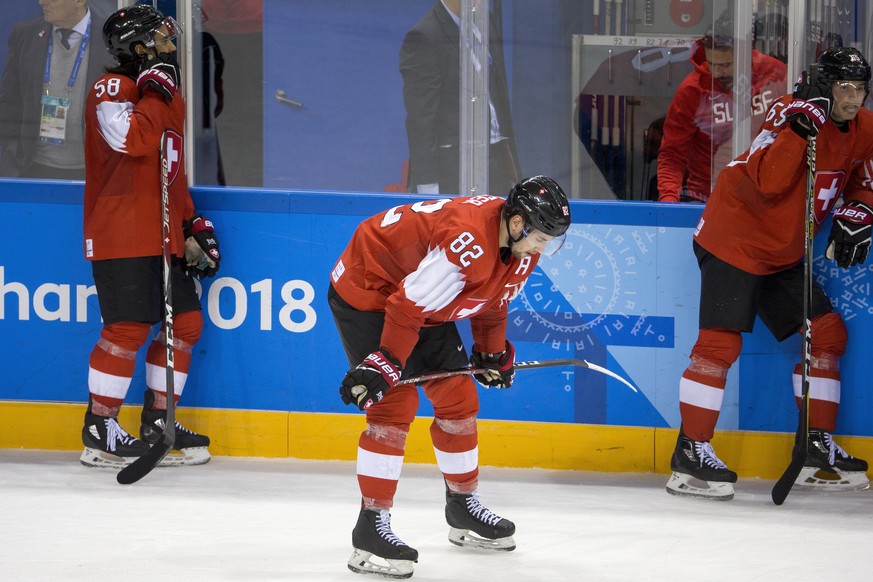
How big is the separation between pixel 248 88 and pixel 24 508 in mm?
2411

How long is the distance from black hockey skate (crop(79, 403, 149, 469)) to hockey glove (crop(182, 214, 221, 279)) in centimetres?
61

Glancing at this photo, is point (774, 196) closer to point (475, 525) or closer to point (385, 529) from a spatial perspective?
point (475, 525)

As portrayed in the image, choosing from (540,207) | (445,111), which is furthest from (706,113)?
(540,207)

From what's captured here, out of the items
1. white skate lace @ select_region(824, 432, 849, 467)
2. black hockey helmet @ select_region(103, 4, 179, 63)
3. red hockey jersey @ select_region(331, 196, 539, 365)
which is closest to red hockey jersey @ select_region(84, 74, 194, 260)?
black hockey helmet @ select_region(103, 4, 179, 63)

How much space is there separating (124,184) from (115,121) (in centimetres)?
24

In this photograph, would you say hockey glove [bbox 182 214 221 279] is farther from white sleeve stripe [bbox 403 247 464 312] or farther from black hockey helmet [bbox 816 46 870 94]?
black hockey helmet [bbox 816 46 870 94]

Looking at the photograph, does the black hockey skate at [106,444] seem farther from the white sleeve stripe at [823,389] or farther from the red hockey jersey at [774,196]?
the white sleeve stripe at [823,389]

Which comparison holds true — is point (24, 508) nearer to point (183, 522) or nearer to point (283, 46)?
point (183, 522)

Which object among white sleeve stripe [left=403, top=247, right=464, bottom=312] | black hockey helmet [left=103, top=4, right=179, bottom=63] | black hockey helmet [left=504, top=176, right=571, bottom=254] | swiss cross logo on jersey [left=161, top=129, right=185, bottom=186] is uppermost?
black hockey helmet [left=103, top=4, right=179, bottom=63]

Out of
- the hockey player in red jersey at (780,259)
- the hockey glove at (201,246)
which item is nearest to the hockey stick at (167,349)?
the hockey glove at (201,246)

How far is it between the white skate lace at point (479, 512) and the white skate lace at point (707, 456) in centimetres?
92

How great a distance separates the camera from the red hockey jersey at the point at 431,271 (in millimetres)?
3008

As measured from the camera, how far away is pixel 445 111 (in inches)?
180

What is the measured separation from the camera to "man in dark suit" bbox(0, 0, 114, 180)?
4711 mm
